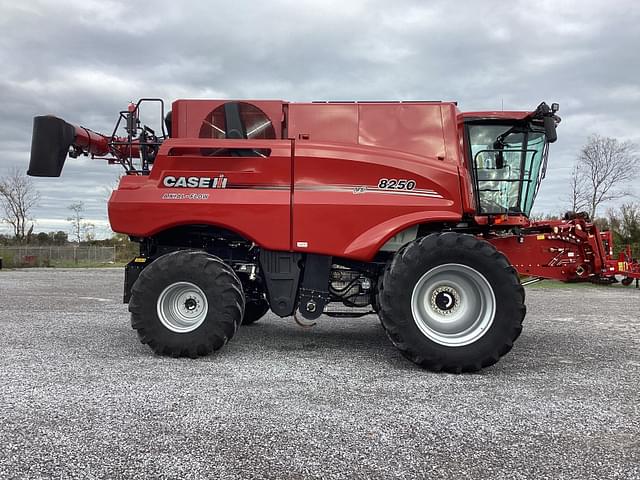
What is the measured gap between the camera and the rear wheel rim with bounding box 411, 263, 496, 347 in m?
4.93

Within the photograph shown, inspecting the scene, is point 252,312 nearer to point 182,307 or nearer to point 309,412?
point 182,307

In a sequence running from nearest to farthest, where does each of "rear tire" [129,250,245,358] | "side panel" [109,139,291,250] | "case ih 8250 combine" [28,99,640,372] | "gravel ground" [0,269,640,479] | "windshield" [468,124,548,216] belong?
1. "gravel ground" [0,269,640,479]
2. "case ih 8250 combine" [28,99,640,372]
3. "rear tire" [129,250,245,358]
4. "side panel" [109,139,291,250]
5. "windshield" [468,124,548,216]

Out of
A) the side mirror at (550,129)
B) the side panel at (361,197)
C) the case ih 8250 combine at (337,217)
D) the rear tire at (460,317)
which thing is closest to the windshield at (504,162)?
the case ih 8250 combine at (337,217)

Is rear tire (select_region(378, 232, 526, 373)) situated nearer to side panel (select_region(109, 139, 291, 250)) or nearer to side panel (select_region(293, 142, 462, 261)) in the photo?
side panel (select_region(293, 142, 462, 261))

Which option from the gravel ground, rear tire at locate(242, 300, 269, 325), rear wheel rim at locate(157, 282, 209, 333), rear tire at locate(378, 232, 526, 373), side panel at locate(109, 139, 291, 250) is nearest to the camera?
the gravel ground

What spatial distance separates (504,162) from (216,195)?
3320mm

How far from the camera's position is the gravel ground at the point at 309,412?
2809 mm

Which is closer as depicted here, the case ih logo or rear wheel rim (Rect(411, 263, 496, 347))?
rear wheel rim (Rect(411, 263, 496, 347))

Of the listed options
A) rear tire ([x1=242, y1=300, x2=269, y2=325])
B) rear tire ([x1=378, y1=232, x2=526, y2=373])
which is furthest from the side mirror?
rear tire ([x1=242, y1=300, x2=269, y2=325])

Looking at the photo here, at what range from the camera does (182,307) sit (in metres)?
5.33

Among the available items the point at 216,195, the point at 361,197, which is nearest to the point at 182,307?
the point at 216,195

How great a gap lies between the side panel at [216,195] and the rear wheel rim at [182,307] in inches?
28.3

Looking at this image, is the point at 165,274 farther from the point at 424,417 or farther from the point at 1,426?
the point at 424,417

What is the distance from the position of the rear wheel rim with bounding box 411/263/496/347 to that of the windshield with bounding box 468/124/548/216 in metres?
1.07
